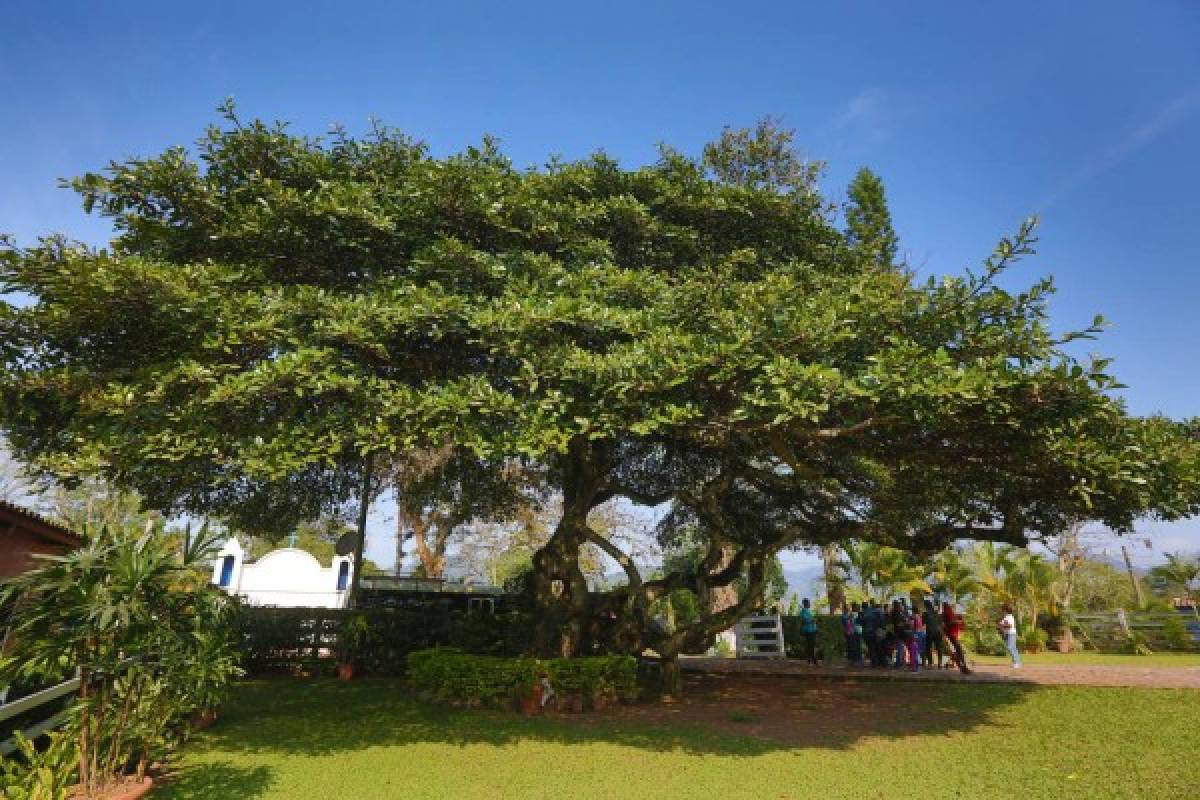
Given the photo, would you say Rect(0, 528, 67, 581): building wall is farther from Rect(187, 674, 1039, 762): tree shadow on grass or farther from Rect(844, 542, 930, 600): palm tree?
Rect(844, 542, 930, 600): palm tree

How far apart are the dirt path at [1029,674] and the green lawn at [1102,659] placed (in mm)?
1536

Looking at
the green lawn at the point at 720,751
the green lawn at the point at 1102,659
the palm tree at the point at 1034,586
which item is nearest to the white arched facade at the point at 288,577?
the green lawn at the point at 720,751

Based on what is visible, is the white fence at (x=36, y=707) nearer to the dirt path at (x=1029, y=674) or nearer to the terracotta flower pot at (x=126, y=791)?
the terracotta flower pot at (x=126, y=791)

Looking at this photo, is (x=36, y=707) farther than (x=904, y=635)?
No

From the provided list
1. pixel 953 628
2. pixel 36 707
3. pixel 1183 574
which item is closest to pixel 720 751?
pixel 36 707

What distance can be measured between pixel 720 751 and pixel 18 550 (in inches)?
343

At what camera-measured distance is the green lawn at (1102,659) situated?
59.2 feet

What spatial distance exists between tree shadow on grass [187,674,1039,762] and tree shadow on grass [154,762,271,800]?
0.96 metres

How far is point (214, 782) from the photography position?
7.43m

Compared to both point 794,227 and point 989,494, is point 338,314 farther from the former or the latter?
point 989,494

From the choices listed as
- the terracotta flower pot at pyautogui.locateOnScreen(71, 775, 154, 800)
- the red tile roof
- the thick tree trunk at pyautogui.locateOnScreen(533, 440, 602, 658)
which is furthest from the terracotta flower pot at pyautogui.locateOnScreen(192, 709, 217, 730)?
the thick tree trunk at pyautogui.locateOnScreen(533, 440, 602, 658)

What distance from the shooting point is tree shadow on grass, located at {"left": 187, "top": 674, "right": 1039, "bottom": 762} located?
9484 mm

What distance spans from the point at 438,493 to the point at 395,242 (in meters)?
8.50

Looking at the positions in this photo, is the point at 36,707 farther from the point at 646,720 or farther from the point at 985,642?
the point at 985,642
